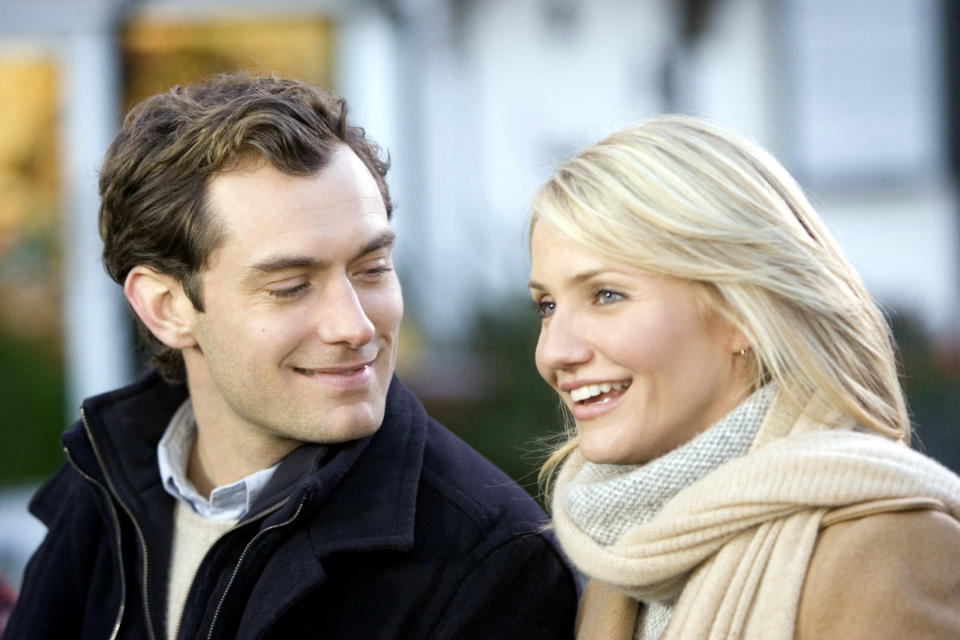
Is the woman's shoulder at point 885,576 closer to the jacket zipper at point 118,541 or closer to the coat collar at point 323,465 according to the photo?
the coat collar at point 323,465

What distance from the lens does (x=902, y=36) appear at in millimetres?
7969

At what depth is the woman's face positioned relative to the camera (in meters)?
2.36

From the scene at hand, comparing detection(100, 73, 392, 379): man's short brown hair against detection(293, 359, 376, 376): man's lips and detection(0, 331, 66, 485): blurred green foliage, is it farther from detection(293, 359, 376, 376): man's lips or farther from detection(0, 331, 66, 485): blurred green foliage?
detection(0, 331, 66, 485): blurred green foliage

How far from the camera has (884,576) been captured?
6.88ft

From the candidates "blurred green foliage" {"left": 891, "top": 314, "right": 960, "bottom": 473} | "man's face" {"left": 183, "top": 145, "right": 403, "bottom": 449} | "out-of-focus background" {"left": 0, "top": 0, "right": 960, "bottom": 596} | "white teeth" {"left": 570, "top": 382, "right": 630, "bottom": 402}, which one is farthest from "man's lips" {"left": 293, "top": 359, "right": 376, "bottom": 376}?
"blurred green foliage" {"left": 891, "top": 314, "right": 960, "bottom": 473}

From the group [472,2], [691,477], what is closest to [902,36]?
[472,2]

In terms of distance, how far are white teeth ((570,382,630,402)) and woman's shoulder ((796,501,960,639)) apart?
0.46 metres

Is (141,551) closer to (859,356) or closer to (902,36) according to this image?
(859,356)

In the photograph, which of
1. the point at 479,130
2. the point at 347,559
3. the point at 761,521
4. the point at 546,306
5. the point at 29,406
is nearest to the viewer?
the point at 761,521

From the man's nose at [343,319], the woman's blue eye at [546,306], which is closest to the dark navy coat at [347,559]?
the man's nose at [343,319]

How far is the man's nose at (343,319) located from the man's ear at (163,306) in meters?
0.39

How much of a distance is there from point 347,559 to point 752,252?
1060mm

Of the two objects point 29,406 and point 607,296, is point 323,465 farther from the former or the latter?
point 29,406

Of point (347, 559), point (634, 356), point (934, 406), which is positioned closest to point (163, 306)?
point (347, 559)
